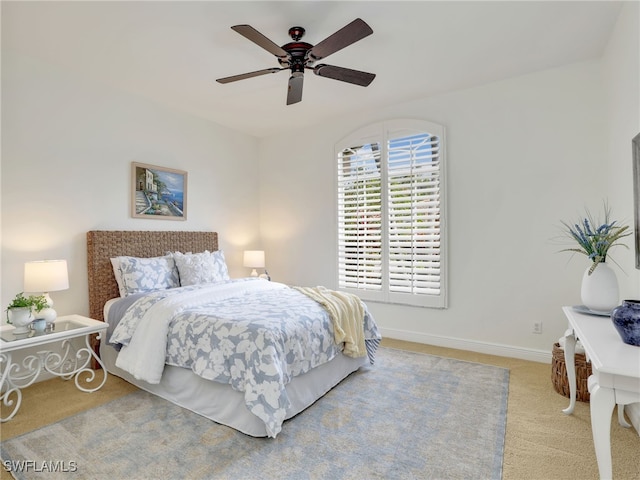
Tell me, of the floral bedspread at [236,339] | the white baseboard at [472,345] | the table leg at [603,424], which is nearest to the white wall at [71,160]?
the floral bedspread at [236,339]

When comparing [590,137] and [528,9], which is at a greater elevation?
[528,9]

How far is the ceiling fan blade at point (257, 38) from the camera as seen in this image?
204cm

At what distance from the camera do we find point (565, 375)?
260cm

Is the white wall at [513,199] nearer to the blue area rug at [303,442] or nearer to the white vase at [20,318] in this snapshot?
the blue area rug at [303,442]

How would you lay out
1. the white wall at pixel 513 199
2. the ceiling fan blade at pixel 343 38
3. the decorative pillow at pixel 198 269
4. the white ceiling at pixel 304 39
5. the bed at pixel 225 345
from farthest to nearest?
the decorative pillow at pixel 198 269, the white wall at pixel 513 199, the white ceiling at pixel 304 39, the bed at pixel 225 345, the ceiling fan blade at pixel 343 38

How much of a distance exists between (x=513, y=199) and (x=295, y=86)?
2.40 metres

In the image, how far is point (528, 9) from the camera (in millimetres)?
Answer: 2363

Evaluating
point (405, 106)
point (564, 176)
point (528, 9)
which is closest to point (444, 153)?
point (405, 106)

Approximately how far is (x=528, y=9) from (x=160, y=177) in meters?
3.76

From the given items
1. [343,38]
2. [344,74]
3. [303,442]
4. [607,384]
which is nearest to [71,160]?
[344,74]

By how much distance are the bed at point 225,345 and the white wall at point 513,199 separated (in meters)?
1.22

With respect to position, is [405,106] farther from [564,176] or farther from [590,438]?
[590,438]

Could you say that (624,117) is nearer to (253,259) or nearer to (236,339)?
(236,339)

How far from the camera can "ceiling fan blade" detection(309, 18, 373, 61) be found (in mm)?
2010
